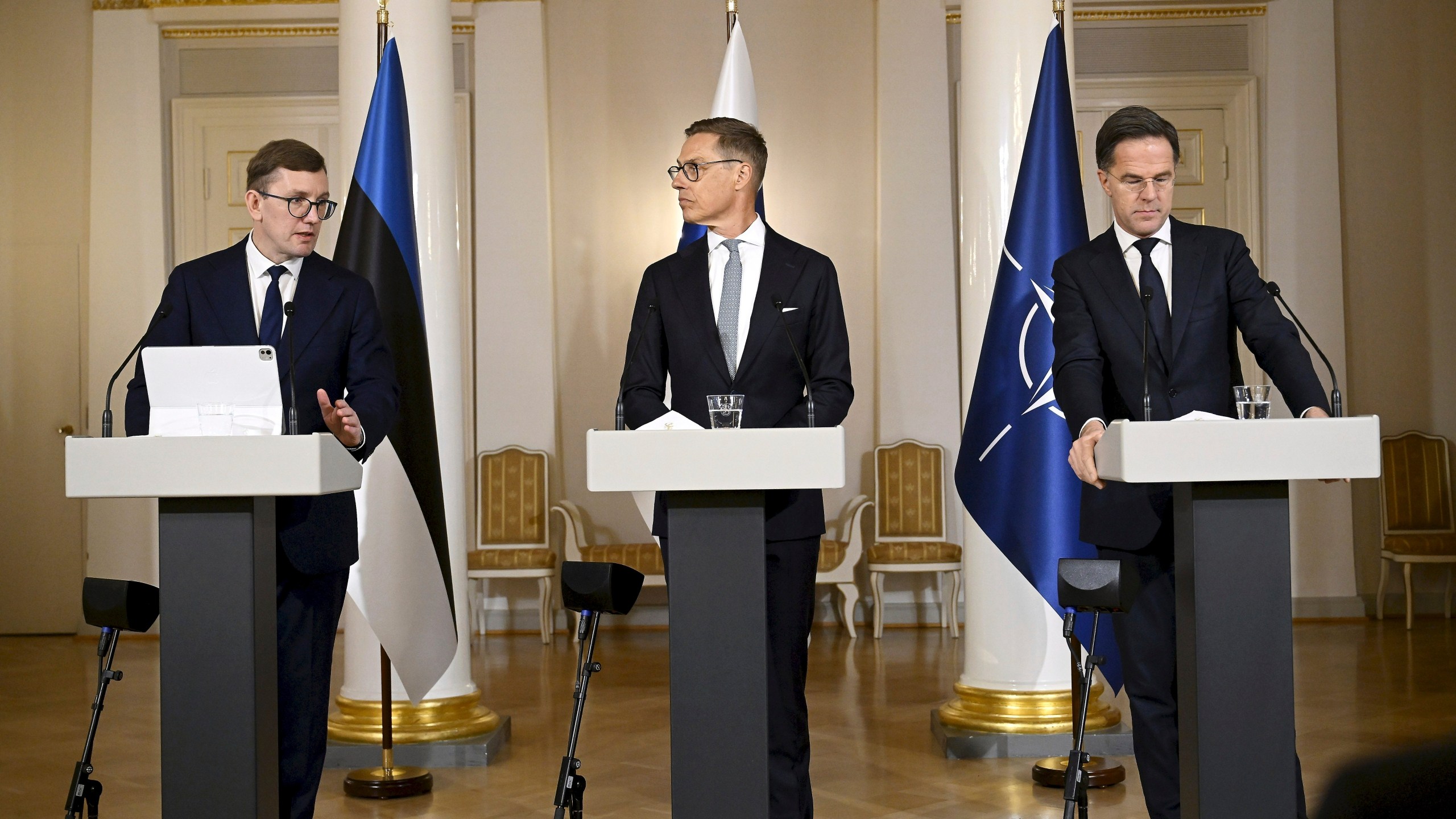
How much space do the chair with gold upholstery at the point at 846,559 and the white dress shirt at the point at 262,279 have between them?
5049 mm

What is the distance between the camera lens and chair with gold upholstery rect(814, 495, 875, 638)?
7742 mm

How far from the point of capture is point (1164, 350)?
9.11 feet

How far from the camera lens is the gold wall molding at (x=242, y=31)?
8.35 metres

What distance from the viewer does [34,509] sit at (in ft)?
27.0

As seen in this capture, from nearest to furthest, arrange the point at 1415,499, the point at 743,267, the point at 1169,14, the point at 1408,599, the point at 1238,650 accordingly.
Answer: the point at 1238,650 < the point at 743,267 < the point at 1408,599 < the point at 1415,499 < the point at 1169,14

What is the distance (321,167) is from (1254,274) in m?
2.06

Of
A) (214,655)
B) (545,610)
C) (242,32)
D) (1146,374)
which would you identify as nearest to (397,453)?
(214,655)

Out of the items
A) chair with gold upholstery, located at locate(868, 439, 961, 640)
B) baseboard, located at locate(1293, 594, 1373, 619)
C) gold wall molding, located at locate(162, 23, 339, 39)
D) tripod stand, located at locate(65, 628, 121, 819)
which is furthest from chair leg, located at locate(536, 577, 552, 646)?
tripod stand, located at locate(65, 628, 121, 819)

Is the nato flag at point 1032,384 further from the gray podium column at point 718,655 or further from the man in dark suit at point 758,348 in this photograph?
the gray podium column at point 718,655

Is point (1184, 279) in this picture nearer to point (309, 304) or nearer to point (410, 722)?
point (309, 304)

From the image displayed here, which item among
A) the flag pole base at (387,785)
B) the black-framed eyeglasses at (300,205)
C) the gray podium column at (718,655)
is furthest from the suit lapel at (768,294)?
the flag pole base at (387,785)

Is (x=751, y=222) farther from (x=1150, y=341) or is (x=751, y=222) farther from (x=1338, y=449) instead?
(x=1338, y=449)

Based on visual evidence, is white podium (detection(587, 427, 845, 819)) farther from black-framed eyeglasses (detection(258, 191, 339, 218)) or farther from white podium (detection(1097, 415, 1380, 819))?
black-framed eyeglasses (detection(258, 191, 339, 218))

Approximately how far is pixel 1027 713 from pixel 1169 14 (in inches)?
219
